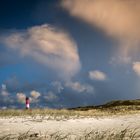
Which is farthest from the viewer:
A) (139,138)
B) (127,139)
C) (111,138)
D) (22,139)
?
(139,138)

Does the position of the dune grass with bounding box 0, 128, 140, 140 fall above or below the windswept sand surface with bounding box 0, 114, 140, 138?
below

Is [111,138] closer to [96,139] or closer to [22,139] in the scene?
[96,139]

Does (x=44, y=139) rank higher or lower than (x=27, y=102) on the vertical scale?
lower

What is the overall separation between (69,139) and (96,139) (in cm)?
265

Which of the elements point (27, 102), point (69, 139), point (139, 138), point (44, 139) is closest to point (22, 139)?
point (44, 139)

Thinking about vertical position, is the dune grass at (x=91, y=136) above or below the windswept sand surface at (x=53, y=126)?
below

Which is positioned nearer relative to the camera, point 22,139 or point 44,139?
point 22,139

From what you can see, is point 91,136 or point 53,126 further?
point 53,126

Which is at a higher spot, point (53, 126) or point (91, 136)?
point (53, 126)

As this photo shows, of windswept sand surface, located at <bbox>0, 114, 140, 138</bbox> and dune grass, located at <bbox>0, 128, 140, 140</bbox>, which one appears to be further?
windswept sand surface, located at <bbox>0, 114, 140, 138</bbox>

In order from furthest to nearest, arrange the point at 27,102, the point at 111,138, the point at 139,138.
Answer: the point at 27,102, the point at 139,138, the point at 111,138

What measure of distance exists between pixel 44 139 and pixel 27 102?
2935cm

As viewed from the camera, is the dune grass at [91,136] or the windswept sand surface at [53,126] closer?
the dune grass at [91,136]

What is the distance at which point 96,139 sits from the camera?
11820mm
